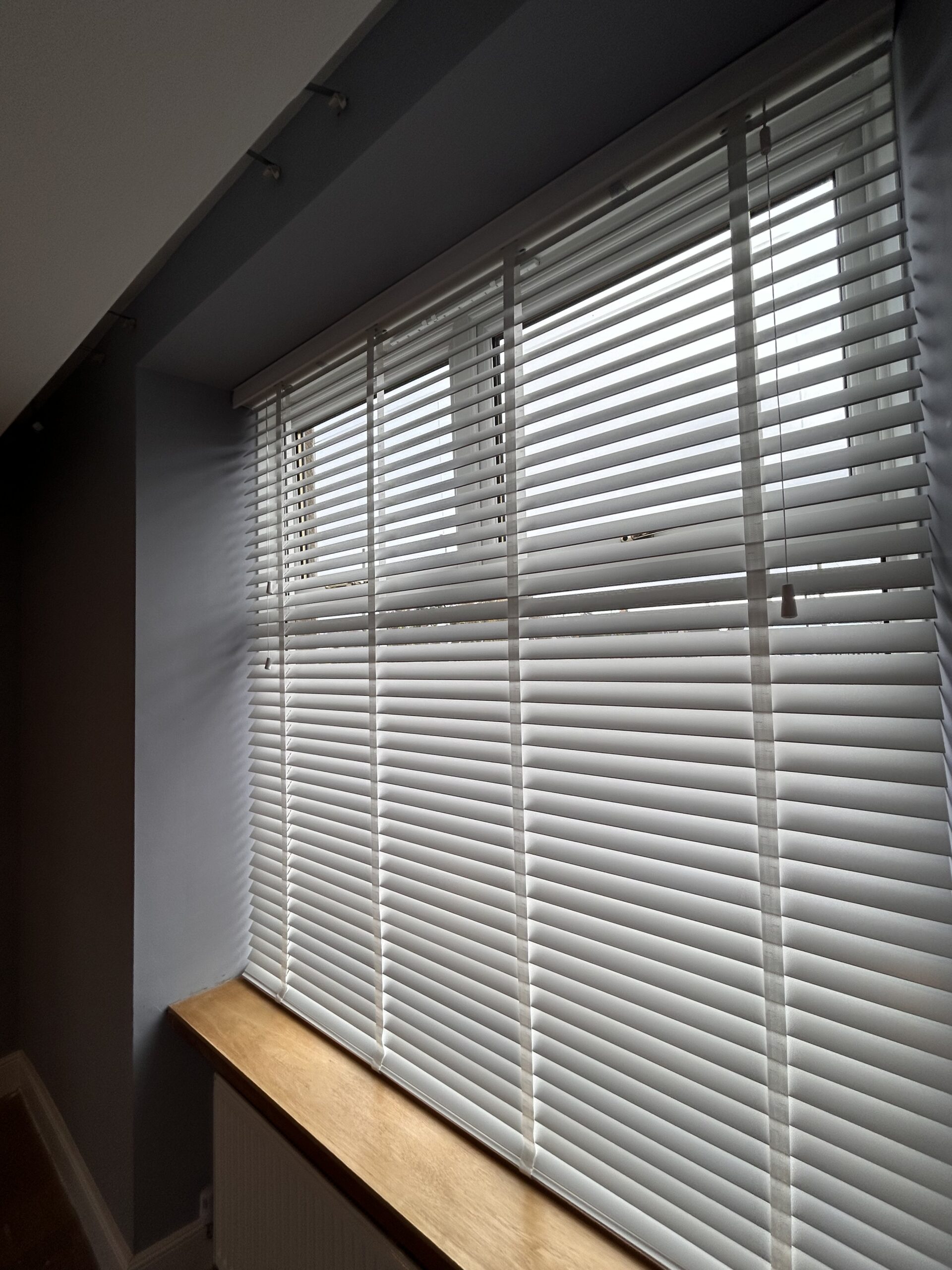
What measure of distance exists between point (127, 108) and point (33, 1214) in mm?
2801

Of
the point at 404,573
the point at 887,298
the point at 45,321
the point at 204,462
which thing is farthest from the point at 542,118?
the point at 204,462

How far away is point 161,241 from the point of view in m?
1.06

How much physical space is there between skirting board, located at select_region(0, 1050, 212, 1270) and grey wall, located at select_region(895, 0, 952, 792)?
2.18 metres

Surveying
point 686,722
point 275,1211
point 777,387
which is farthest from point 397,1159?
point 777,387

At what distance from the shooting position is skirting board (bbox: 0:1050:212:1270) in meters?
1.69

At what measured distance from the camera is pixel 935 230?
707 mm

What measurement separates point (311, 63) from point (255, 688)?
1.45 meters

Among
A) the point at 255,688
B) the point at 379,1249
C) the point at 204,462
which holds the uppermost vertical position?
the point at 204,462

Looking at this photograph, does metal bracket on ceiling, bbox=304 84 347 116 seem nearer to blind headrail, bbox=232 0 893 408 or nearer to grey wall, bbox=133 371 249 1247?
blind headrail, bbox=232 0 893 408

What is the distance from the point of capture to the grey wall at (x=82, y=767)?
5.83ft

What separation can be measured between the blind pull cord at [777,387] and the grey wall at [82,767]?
5.15ft

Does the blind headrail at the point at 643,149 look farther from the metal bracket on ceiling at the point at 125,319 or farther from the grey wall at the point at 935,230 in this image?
the metal bracket on ceiling at the point at 125,319

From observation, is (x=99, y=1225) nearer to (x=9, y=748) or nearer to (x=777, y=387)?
(x=9, y=748)

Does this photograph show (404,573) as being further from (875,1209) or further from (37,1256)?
(37,1256)
